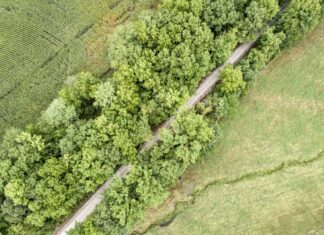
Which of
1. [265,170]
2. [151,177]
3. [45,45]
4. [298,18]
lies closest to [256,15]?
[298,18]

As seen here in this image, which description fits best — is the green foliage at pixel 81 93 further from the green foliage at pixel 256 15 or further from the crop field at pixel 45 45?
the green foliage at pixel 256 15

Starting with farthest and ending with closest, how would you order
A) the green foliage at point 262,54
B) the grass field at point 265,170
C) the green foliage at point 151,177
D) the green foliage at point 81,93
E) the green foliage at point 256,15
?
the green foliage at point 262,54
the green foliage at point 256,15
the grass field at point 265,170
the green foliage at point 81,93
the green foliage at point 151,177

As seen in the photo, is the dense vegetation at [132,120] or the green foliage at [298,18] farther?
the green foliage at [298,18]

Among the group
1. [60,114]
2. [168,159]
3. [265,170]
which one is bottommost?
[265,170]

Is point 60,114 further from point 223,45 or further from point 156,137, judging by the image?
point 223,45

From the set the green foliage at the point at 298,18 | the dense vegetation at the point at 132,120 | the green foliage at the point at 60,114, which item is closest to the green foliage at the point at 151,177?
the dense vegetation at the point at 132,120

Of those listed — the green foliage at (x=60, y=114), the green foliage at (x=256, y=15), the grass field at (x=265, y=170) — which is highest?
the green foliage at (x=256, y=15)

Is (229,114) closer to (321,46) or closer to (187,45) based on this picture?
(187,45)

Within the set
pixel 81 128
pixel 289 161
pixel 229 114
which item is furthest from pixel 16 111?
pixel 289 161
